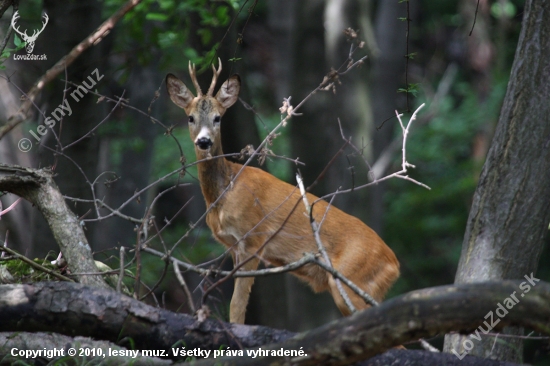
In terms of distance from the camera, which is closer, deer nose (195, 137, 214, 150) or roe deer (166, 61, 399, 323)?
deer nose (195, 137, 214, 150)

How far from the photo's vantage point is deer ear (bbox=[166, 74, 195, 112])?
6836 mm

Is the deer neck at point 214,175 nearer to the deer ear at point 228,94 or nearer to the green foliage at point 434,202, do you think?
the deer ear at point 228,94

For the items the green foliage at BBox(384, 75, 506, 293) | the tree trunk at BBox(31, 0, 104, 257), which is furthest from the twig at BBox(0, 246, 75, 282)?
the green foliage at BBox(384, 75, 506, 293)

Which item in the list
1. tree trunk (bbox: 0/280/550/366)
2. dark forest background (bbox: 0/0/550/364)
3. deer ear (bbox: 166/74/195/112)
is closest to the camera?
tree trunk (bbox: 0/280/550/366)

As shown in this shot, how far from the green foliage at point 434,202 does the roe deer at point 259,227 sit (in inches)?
257

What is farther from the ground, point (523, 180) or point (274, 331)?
point (523, 180)

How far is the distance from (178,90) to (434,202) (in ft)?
27.6

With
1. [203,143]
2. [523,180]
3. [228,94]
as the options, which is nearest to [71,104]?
[228,94]

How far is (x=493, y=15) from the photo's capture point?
1878cm

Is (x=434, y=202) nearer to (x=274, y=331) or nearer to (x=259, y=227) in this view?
(x=259, y=227)

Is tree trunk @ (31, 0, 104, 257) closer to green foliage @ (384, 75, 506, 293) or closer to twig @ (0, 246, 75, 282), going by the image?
twig @ (0, 246, 75, 282)

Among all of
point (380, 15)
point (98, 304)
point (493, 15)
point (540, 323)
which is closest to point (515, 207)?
point (540, 323)

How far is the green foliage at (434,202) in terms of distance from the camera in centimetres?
1382

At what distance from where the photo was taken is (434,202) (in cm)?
1415
